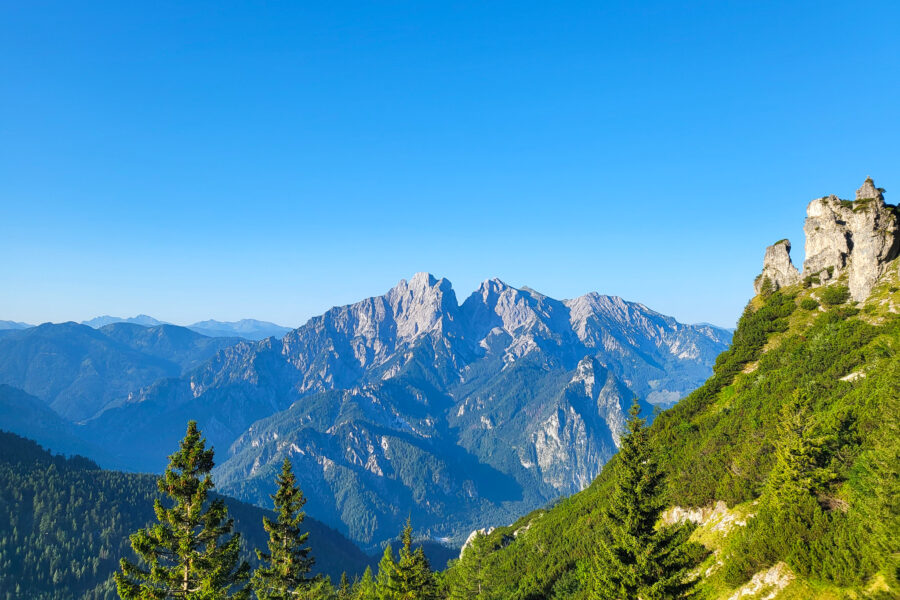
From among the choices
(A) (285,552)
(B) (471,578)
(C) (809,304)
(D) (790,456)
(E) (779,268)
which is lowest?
(B) (471,578)

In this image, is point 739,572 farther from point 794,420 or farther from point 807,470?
point 794,420

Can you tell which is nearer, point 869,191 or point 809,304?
point 869,191

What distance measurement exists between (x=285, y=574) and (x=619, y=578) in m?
25.4

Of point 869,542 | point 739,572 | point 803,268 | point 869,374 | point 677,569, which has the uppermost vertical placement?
point 803,268

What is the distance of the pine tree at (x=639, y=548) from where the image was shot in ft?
96.1

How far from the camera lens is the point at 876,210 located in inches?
2963

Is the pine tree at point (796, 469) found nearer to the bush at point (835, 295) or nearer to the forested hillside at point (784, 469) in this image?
the forested hillside at point (784, 469)

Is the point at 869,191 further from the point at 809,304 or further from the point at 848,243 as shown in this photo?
the point at 809,304

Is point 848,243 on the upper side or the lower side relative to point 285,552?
upper

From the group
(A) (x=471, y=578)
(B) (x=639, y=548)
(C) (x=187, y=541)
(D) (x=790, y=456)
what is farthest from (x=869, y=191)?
(C) (x=187, y=541)

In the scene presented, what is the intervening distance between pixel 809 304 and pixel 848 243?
13123mm

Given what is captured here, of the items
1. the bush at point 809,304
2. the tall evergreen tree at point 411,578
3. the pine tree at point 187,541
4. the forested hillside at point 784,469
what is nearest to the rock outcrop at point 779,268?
the forested hillside at point 784,469

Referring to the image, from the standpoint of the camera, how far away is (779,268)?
319 feet

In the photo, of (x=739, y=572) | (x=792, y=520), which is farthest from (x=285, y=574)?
(x=792, y=520)
